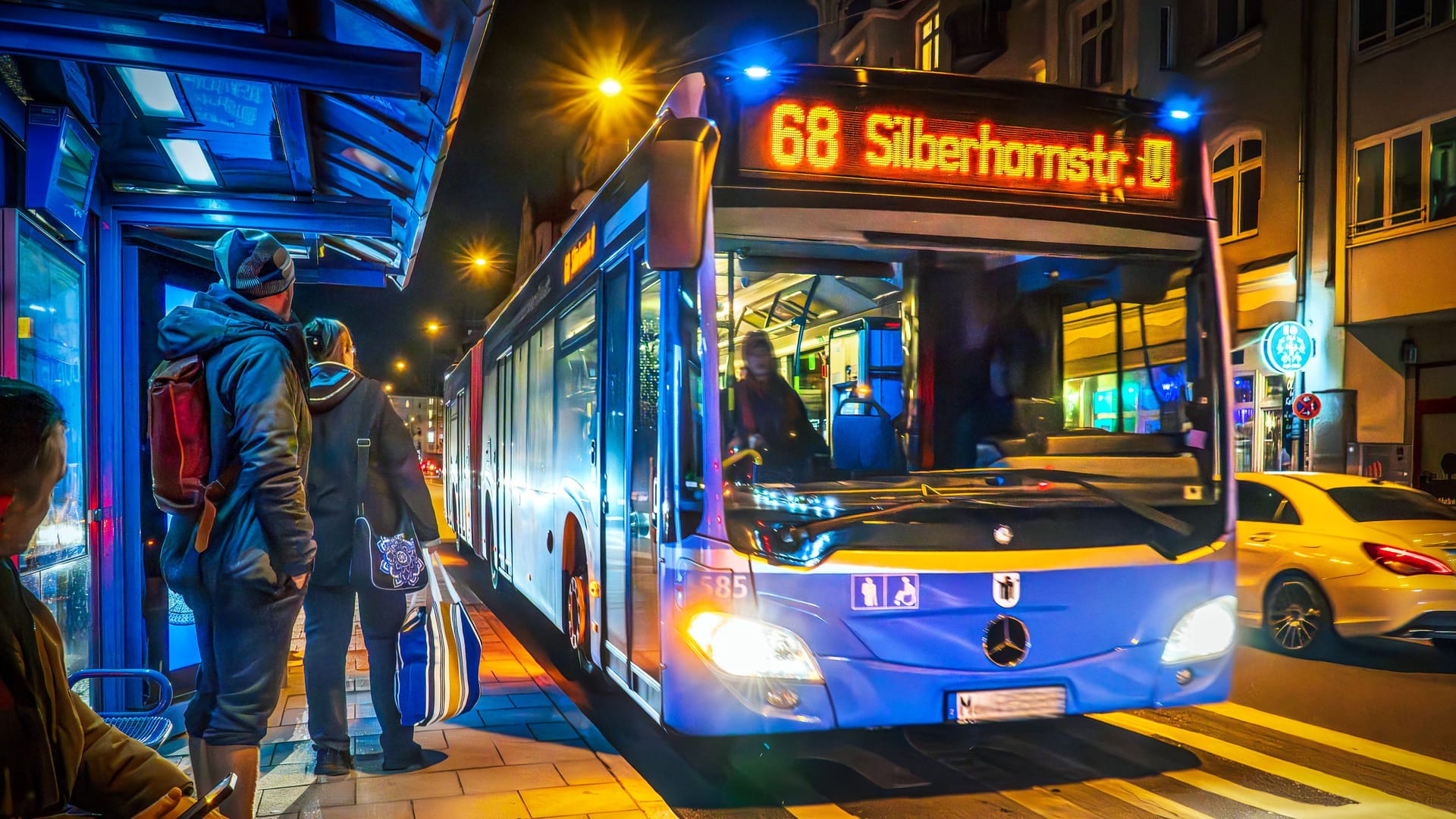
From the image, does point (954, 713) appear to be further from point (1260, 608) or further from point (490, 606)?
point (490, 606)

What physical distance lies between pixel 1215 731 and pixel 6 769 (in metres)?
6.09

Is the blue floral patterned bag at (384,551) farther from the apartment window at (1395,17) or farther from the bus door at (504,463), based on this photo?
the apartment window at (1395,17)

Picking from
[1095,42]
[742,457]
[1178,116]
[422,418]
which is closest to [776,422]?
[742,457]

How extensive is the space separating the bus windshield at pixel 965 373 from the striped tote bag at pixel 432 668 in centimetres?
154

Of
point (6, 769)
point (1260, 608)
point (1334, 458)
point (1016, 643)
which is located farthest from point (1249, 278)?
point (6, 769)

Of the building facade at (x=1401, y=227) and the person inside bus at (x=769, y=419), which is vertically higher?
the building facade at (x=1401, y=227)

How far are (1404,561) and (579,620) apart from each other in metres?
6.25

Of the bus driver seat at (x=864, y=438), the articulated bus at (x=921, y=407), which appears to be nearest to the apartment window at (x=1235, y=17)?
the articulated bus at (x=921, y=407)

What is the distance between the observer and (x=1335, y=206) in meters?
19.2

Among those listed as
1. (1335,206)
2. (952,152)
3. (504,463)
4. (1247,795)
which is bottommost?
(1247,795)

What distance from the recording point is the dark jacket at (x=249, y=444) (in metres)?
3.43

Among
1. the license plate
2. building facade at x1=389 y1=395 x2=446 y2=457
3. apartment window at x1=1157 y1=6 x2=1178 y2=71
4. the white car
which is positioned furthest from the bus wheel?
building facade at x1=389 y1=395 x2=446 y2=457

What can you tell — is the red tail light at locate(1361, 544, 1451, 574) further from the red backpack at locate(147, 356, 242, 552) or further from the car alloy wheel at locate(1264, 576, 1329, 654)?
the red backpack at locate(147, 356, 242, 552)

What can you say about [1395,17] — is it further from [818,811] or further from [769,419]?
[818,811]
